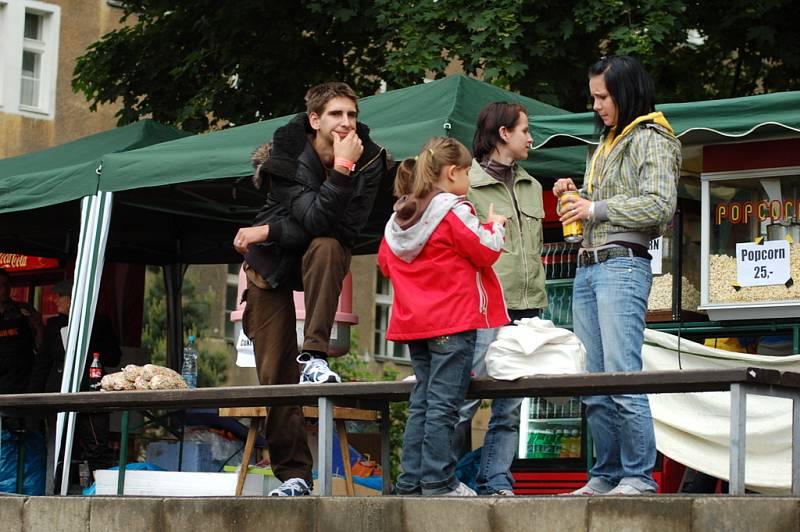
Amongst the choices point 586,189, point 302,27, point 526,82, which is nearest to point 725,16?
point 526,82

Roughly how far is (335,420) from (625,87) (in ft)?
10.9

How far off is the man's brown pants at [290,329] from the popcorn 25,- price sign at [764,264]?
9.63 ft

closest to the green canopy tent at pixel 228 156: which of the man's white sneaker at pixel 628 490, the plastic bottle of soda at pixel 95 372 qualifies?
the plastic bottle of soda at pixel 95 372

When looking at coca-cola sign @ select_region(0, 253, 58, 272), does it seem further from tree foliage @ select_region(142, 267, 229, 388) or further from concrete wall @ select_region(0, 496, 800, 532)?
concrete wall @ select_region(0, 496, 800, 532)

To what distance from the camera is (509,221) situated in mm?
7188

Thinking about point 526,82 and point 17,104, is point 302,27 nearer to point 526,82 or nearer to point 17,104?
point 526,82

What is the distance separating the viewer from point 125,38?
18.0 metres

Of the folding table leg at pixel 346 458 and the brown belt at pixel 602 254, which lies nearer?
the brown belt at pixel 602 254

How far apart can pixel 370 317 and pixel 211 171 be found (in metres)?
21.2

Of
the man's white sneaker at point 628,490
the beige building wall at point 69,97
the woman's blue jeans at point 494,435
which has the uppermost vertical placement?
the beige building wall at point 69,97

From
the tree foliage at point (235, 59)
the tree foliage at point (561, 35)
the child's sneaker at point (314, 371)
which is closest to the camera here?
the child's sneaker at point (314, 371)

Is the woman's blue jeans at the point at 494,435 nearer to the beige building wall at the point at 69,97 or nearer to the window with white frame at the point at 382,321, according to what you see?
the beige building wall at the point at 69,97

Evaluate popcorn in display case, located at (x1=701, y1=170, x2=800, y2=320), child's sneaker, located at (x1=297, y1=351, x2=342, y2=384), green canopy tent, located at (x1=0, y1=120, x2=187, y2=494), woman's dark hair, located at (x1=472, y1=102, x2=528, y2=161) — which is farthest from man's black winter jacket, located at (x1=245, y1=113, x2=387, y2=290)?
popcorn in display case, located at (x1=701, y1=170, x2=800, y2=320)

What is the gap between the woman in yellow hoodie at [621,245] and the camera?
633 centimetres
